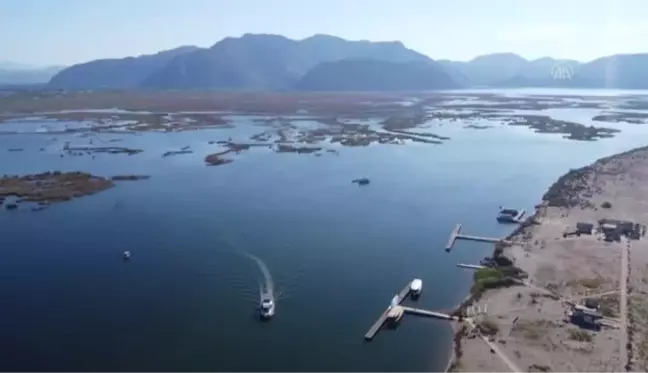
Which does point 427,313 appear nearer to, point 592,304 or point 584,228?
point 592,304

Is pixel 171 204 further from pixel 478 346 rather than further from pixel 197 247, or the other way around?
pixel 478 346

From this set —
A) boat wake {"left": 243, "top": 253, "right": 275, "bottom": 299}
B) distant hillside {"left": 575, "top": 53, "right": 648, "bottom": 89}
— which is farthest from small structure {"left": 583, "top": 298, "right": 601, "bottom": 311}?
distant hillside {"left": 575, "top": 53, "right": 648, "bottom": 89}

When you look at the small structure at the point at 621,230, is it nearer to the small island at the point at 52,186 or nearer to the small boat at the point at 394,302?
the small boat at the point at 394,302

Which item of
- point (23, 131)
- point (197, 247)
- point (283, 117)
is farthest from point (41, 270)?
point (283, 117)

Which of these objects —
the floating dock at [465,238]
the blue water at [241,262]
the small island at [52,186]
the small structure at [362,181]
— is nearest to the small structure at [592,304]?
the blue water at [241,262]

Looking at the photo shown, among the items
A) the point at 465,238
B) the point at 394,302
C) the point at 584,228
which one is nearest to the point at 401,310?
the point at 394,302
